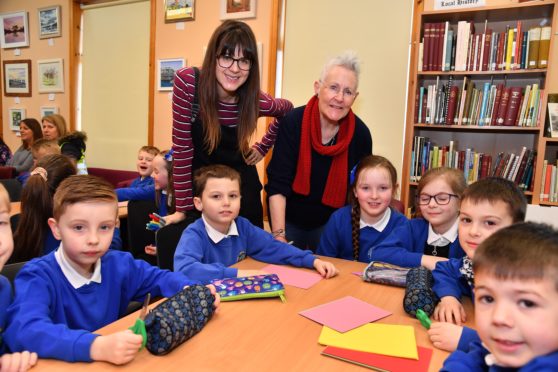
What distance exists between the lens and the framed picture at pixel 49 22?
604 cm

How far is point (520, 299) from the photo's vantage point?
0.71m

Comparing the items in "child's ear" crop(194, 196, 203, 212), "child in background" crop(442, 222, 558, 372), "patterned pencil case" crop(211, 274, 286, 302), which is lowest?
"patterned pencil case" crop(211, 274, 286, 302)

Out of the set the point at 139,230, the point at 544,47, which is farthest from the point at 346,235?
the point at 544,47

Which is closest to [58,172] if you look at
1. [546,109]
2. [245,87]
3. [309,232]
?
[245,87]

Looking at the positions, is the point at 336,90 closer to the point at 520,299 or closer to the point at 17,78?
the point at 520,299

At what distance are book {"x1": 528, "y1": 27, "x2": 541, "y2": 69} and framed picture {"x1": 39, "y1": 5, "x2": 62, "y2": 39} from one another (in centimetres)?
597

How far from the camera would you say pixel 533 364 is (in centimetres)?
68

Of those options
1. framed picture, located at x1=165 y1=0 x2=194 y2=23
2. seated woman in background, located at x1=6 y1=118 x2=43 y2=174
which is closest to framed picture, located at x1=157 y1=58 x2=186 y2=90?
framed picture, located at x1=165 y1=0 x2=194 y2=23

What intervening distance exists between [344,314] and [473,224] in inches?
20.9

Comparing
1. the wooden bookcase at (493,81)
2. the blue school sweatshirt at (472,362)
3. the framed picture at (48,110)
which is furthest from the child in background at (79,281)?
the framed picture at (48,110)

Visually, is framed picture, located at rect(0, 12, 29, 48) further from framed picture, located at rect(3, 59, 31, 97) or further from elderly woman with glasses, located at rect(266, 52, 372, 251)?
elderly woman with glasses, located at rect(266, 52, 372, 251)

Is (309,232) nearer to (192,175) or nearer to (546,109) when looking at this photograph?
(192,175)

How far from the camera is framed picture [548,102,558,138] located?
3125mm

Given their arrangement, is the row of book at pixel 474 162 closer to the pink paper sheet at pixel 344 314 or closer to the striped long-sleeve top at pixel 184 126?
the striped long-sleeve top at pixel 184 126
